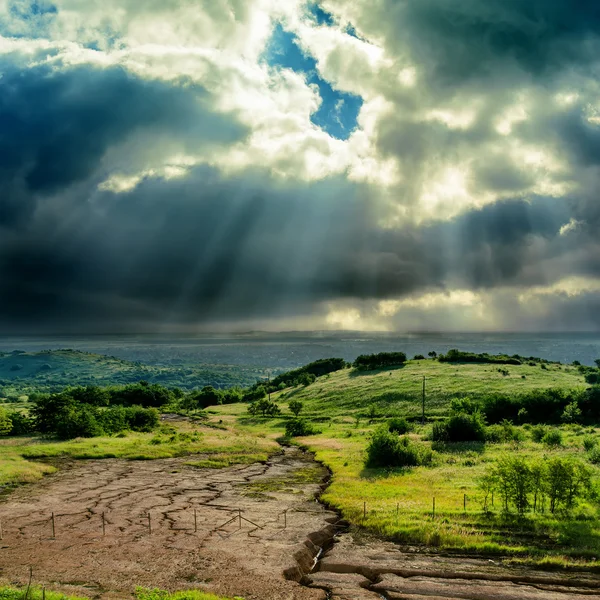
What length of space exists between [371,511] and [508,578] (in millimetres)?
13895

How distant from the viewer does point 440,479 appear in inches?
1917

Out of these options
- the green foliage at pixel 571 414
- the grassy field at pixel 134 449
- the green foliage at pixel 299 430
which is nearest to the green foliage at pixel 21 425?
the grassy field at pixel 134 449

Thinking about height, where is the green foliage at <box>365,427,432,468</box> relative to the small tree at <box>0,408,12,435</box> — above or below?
above

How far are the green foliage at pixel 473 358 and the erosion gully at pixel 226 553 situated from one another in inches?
4511

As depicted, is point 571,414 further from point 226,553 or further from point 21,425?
point 21,425

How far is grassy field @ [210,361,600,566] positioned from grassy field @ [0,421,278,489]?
10823mm

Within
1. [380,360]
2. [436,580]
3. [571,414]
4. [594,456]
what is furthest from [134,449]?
[380,360]

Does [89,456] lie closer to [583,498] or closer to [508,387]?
[583,498]

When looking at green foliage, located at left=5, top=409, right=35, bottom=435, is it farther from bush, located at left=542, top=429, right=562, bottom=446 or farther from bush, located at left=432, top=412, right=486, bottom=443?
bush, located at left=542, top=429, right=562, bottom=446

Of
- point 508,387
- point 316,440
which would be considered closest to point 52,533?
point 316,440

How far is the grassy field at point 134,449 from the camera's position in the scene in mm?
60141

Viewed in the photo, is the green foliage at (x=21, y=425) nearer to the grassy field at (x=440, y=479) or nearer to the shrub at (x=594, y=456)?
the grassy field at (x=440, y=479)

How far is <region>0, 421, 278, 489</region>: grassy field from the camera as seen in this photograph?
60141 millimetres

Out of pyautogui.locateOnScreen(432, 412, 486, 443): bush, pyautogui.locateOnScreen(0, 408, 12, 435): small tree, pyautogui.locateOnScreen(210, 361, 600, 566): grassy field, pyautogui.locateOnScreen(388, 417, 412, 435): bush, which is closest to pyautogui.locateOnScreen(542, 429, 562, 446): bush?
pyautogui.locateOnScreen(210, 361, 600, 566): grassy field
